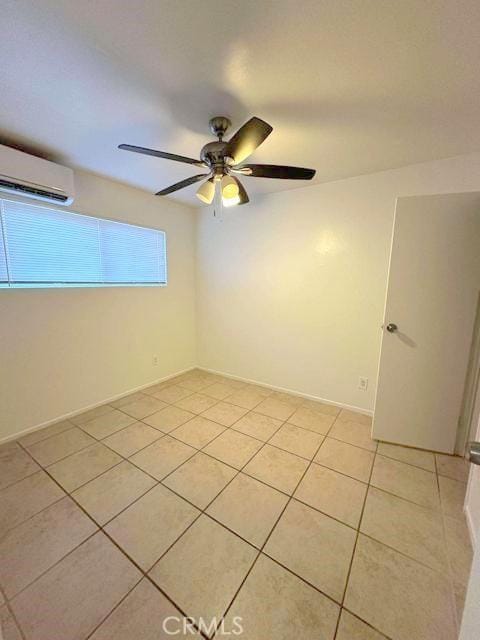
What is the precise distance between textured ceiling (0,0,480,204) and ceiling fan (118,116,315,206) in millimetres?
229

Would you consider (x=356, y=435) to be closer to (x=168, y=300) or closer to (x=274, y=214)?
(x=274, y=214)

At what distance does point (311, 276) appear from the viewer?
2629 mm

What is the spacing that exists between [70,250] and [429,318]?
3.21 m

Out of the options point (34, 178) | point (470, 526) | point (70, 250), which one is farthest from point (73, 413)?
point (470, 526)

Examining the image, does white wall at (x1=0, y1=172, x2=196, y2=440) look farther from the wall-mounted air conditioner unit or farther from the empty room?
the wall-mounted air conditioner unit

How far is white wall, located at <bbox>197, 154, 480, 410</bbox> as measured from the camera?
7.33 feet

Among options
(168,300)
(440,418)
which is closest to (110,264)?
(168,300)

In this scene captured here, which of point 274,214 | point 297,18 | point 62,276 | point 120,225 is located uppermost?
point 297,18

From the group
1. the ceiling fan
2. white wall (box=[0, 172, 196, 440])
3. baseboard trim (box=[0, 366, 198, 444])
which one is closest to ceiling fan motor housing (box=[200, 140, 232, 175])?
the ceiling fan

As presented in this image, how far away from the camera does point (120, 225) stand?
2699 millimetres

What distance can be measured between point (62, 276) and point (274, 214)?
2292 millimetres

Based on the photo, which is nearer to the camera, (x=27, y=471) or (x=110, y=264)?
(x=27, y=471)

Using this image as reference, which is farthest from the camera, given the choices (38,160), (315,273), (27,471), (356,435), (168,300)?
(168,300)

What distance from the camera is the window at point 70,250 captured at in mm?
1989
